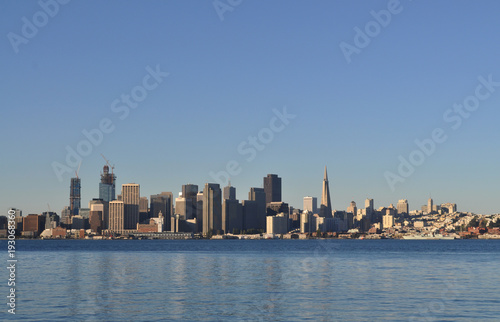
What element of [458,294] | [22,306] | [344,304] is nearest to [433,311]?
[344,304]

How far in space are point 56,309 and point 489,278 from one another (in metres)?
52.2

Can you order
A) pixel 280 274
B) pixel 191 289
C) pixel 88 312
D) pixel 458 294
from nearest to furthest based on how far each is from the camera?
1. pixel 88 312
2. pixel 458 294
3. pixel 191 289
4. pixel 280 274

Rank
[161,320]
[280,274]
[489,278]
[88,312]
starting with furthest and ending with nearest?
[280,274] → [489,278] → [88,312] → [161,320]

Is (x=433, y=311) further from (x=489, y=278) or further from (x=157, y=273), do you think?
(x=157, y=273)

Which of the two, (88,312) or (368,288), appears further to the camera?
(368,288)

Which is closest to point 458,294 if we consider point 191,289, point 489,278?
point 489,278

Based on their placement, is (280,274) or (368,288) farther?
(280,274)

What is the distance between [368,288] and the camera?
2586 inches

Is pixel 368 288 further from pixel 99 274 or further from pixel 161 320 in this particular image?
pixel 99 274

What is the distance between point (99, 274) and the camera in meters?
86.4

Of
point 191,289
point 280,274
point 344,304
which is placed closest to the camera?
point 344,304

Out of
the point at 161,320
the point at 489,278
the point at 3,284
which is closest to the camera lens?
the point at 161,320

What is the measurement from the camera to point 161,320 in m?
45.8

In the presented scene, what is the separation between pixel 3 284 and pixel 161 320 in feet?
102
